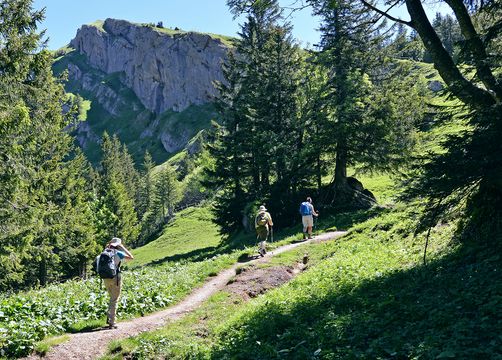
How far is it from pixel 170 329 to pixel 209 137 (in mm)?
28348

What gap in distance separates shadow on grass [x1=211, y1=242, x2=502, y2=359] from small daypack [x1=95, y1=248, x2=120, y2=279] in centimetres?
372

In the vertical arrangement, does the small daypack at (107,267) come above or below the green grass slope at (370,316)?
above

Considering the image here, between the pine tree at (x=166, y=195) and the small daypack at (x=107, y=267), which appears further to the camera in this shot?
the pine tree at (x=166, y=195)

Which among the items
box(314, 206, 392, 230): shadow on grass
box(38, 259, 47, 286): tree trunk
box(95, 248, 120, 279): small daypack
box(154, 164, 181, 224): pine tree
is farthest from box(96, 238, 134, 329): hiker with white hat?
box(154, 164, 181, 224): pine tree

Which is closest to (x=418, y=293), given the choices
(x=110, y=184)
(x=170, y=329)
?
(x=170, y=329)

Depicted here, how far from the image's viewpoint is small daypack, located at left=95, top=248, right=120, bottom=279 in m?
11.5

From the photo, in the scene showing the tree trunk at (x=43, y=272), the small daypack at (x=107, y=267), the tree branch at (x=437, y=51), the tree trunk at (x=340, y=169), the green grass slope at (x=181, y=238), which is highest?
the tree branch at (x=437, y=51)

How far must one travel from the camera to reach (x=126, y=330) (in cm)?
1134

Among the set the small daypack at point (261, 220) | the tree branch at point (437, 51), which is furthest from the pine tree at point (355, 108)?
the tree branch at point (437, 51)

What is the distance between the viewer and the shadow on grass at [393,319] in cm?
597

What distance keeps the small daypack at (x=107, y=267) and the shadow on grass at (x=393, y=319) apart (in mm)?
3721

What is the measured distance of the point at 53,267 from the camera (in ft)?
115

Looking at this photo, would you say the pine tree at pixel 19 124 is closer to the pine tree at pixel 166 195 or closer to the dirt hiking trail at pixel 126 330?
the dirt hiking trail at pixel 126 330

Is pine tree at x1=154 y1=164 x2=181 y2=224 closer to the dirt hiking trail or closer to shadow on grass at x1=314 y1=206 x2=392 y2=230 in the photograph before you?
shadow on grass at x1=314 y1=206 x2=392 y2=230
